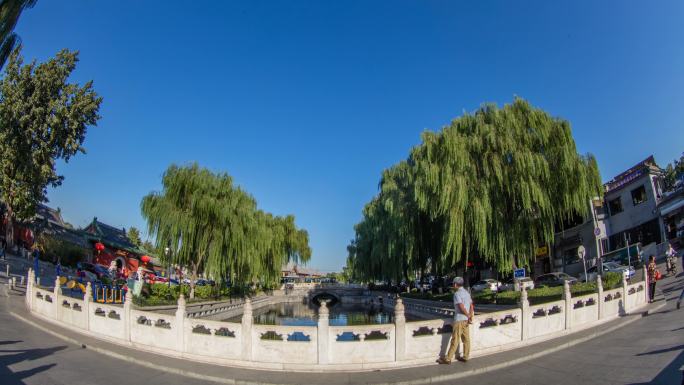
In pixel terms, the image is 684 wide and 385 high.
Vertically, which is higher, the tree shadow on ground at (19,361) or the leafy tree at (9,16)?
the leafy tree at (9,16)

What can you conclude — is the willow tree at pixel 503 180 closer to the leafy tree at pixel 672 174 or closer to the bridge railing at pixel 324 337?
the bridge railing at pixel 324 337

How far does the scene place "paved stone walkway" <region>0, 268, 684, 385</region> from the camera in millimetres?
5988

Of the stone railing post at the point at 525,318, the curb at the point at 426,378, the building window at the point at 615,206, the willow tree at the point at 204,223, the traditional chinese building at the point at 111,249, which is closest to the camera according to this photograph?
the curb at the point at 426,378

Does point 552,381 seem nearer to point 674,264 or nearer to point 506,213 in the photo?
point 506,213

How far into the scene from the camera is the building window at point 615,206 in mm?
27836

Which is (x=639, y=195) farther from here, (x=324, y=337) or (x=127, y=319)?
(x=127, y=319)

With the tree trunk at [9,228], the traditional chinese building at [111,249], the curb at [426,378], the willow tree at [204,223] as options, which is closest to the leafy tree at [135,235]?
the traditional chinese building at [111,249]

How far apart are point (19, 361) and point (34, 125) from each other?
24.5 metres

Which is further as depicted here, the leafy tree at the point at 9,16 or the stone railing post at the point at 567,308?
the stone railing post at the point at 567,308

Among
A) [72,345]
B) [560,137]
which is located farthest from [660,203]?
[72,345]

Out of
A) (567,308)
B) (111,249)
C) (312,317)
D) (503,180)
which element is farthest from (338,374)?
(111,249)

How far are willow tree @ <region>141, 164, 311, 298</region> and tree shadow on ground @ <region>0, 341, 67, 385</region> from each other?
1152 cm

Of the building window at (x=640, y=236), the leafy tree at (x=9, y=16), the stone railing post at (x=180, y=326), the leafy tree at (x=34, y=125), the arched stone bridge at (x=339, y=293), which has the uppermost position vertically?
the leafy tree at (x=34, y=125)

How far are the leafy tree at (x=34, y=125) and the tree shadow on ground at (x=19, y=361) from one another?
22.7 m
